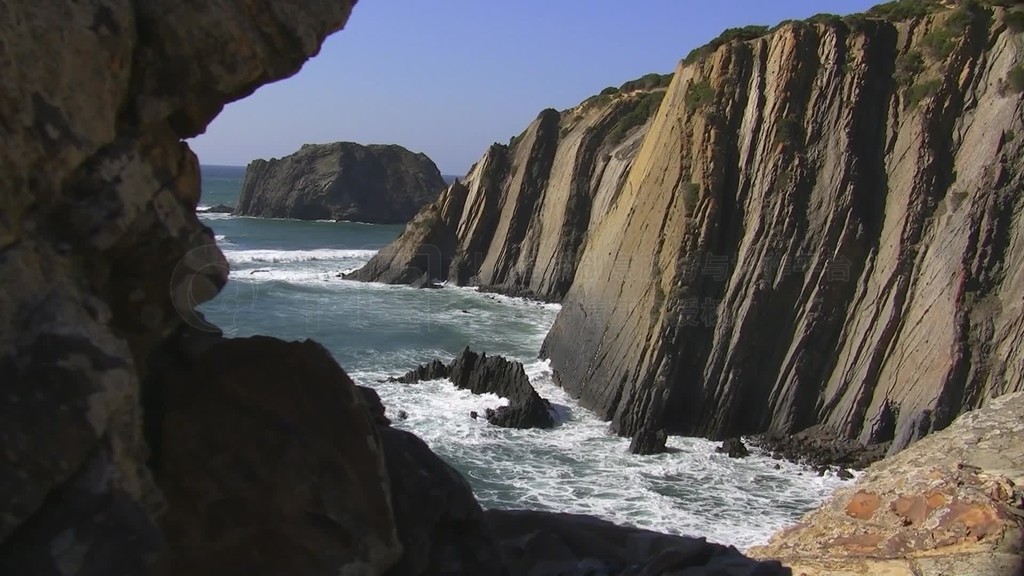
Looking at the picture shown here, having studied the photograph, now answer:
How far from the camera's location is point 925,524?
387 inches

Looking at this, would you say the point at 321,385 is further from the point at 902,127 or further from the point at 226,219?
the point at 226,219

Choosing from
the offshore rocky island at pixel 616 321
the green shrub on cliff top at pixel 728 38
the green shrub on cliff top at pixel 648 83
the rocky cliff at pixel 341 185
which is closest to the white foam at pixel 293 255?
the green shrub on cliff top at pixel 648 83

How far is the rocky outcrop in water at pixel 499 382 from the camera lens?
22641 mm

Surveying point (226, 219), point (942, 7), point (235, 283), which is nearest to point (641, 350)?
point (942, 7)

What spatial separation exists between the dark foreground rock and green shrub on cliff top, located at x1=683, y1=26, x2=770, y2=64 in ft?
34.4

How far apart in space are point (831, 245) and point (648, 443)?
6072 mm

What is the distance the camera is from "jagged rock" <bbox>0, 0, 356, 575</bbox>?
4180 mm

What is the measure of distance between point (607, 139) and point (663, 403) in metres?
24.0

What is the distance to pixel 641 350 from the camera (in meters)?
22.3

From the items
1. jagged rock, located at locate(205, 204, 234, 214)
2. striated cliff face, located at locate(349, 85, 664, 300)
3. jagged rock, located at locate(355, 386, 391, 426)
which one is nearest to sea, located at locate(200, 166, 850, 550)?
striated cliff face, located at locate(349, 85, 664, 300)

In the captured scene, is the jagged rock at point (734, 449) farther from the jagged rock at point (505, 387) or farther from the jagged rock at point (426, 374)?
the jagged rock at point (426, 374)

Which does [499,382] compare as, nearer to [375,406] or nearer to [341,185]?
[375,406]

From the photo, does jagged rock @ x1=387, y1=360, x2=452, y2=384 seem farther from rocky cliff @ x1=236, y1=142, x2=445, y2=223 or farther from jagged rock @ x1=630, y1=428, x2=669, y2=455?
rocky cliff @ x1=236, y1=142, x2=445, y2=223

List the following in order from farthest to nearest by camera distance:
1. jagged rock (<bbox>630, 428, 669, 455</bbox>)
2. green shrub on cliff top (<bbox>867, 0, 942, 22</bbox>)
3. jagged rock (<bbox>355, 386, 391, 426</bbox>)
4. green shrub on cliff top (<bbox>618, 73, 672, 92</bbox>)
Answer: green shrub on cliff top (<bbox>618, 73, 672, 92</bbox>) → green shrub on cliff top (<bbox>867, 0, 942, 22</bbox>) → jagged rock (<bbox>630, 428, 669, 455</bbox>) → jagged rock (<bbox>355, 386, 391, 426</bbox>)
